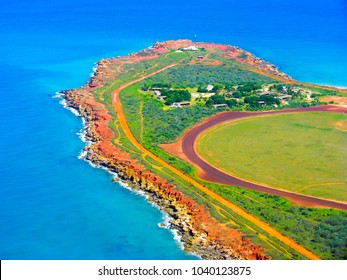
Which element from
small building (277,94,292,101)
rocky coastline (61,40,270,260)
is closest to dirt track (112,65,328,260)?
rocky coastline (61,40,270,260)

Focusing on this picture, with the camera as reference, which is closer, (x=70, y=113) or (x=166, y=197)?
(x=166, y=197)

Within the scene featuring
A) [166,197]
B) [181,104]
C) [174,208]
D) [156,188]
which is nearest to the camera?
[174,208]

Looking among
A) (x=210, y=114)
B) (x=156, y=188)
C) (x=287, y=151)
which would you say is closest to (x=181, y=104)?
(x=210, y=114)

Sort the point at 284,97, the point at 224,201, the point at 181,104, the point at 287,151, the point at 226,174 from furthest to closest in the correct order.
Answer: the point at 284,97, the point at 181,104, the point at 287,151, the point at 226,174, the point at 224,201

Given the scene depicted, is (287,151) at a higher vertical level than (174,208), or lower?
higher

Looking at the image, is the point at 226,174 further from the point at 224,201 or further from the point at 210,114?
the point at 210,114

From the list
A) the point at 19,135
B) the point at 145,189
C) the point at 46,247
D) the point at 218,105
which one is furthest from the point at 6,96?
the point at 46,247

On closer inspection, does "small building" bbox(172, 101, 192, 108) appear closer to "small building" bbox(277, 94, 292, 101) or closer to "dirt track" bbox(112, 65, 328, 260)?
"dirt track" bbox(112, 65, 328, 260)
